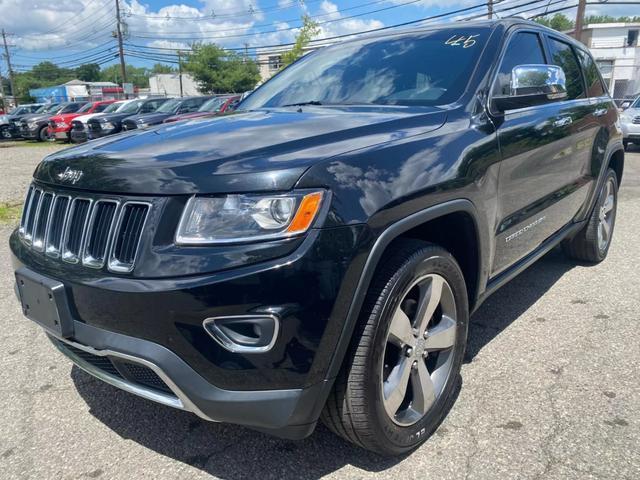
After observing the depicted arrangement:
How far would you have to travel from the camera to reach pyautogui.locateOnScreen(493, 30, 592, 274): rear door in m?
2.90

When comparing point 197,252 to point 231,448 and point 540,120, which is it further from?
point 540,120

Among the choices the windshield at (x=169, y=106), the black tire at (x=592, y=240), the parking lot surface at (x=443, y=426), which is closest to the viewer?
the parking lot surface at (x=443, y=426)

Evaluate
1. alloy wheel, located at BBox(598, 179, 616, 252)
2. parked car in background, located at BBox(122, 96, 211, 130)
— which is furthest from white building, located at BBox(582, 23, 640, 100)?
alloy wheel, located at BBox(598, 179, 616, 252)

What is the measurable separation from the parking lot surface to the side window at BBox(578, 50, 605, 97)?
74.0 inches

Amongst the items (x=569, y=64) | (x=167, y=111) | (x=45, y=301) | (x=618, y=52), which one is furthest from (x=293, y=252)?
(x=618, y=52)

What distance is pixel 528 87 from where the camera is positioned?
9.12 ft

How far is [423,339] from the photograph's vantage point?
91.3 inches

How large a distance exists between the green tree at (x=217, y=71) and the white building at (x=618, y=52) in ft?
120

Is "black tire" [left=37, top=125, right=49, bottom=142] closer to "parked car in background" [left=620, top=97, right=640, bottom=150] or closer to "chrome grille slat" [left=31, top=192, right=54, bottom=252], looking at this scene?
"parked car in background" [left=620, top=97, right=640, bottom=150]

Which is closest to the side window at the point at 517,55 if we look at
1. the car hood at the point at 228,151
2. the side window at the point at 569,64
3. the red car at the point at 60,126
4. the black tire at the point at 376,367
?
the side window at the point at 569,64

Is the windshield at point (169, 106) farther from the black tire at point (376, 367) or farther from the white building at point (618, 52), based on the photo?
the white building at point (618, 52)

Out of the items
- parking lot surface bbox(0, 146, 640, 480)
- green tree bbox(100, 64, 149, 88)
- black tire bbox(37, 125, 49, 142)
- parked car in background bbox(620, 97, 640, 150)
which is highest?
green tree bbox(100, 64, 149, 88)

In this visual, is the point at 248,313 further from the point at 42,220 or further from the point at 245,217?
the point at 42,220

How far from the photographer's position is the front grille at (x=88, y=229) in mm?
1890
